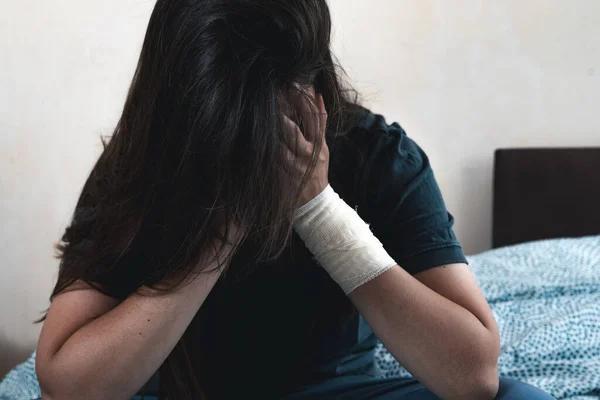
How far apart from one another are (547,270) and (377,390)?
0.87 m

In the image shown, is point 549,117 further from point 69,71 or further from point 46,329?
point 46,329

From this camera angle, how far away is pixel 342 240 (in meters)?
0.78

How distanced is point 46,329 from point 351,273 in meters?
0.39

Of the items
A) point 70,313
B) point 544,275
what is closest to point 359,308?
point 70,313

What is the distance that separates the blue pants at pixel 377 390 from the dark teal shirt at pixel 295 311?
0.12 feet

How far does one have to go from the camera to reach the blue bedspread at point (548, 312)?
3.81ft

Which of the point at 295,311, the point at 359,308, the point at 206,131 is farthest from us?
the point at 295,311

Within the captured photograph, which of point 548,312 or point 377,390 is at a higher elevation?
point 377,390

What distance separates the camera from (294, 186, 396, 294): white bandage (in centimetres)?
77

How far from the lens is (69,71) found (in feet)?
5.29

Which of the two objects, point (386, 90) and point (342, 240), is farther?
point (386, 90)

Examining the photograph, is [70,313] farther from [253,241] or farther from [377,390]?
[377,390]

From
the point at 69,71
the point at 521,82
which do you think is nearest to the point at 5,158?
the point at 69,71

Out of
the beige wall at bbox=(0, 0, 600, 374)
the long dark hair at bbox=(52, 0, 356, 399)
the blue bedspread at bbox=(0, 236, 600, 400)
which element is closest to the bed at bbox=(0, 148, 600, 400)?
the blue bedspread at bbox=(0, 236, 600, 400)
